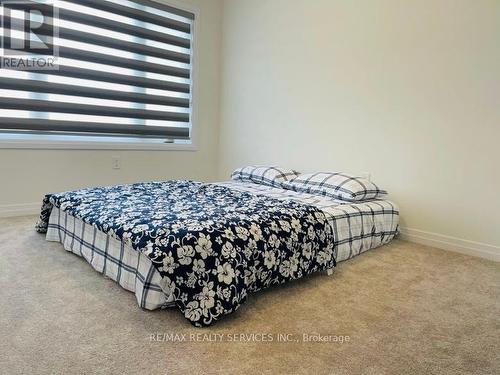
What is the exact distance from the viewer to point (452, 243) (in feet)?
9.37

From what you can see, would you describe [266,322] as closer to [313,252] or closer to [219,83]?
[313,252]

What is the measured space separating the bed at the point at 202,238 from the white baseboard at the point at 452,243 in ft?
1.24

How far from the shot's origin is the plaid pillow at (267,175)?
337cm

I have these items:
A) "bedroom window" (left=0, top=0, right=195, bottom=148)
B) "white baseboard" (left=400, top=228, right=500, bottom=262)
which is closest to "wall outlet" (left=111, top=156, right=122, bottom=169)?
"bedroom window" (left=0, top=0, right=195, bottom=148)

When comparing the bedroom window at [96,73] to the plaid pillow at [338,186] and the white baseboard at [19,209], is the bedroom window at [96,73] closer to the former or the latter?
the white baseboard at [19,209]

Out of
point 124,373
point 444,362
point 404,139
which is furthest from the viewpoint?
point 404,139

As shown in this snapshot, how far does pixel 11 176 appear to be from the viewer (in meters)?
→ 3.28

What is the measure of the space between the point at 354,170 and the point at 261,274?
191cm

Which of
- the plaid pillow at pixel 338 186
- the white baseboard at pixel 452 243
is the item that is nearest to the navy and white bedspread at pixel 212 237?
the plaid pillow at pixel 338 186

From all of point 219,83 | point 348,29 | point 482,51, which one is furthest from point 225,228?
point 219,83

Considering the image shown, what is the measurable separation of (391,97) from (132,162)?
272 cm

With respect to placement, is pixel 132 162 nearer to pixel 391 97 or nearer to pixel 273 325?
pixel 391 97

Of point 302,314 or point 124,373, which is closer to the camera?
point 124,373

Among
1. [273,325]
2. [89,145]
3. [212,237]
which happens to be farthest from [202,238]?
[89,145]
